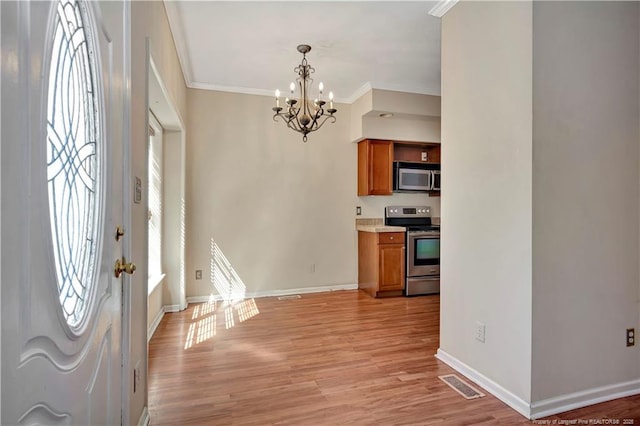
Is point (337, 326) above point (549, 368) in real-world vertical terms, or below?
below

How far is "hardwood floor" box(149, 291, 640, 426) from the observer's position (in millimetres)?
1939

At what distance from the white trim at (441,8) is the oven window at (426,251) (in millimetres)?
2773

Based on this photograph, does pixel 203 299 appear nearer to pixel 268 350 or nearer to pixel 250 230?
pixel 250 230

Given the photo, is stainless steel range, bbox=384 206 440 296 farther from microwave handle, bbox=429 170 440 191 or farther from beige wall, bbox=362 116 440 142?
beige wall, bbox=362 116 440 142

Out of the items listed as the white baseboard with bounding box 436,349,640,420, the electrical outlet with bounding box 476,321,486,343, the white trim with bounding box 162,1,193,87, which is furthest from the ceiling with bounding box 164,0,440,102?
the white baseboard with bounding box 436,349,640,420

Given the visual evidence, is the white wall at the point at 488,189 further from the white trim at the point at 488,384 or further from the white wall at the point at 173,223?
the white wall at the point at 173,223

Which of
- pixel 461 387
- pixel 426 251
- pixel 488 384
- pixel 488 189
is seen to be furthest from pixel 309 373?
pixel 426 251

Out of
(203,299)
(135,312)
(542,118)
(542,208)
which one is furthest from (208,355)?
(542,118)

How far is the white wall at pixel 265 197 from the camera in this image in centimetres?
432

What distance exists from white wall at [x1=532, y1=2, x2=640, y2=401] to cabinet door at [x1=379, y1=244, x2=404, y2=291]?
8.33 ft

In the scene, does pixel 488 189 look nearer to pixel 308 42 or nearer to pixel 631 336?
pixel 631 336

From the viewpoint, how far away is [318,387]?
224 centimetres

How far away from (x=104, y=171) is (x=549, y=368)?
2426mm

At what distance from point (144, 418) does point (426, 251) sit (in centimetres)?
379
